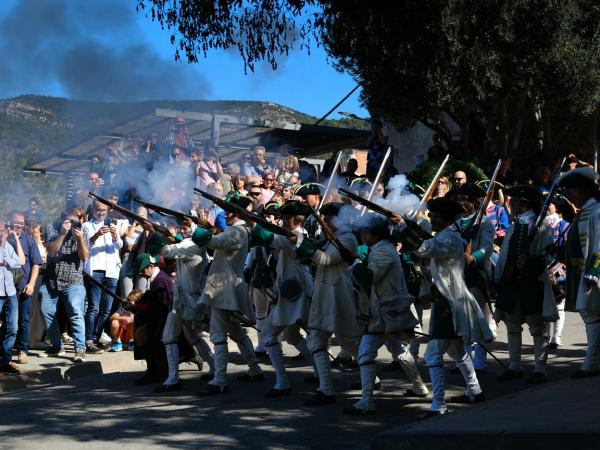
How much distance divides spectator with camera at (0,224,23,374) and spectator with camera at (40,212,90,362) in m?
0.54

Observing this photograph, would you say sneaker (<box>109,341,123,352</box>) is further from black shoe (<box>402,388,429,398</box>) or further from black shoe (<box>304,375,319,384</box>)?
black shoe (<box>402,388,429,398</box>)

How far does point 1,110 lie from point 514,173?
16.5m

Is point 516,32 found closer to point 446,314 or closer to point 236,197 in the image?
point 236,197

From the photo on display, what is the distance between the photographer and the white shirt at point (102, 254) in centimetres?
1312

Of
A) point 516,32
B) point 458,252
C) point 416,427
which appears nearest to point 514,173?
point 516,32

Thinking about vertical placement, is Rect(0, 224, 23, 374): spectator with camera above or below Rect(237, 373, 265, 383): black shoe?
above

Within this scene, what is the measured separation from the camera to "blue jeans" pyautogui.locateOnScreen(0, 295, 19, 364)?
1175cm

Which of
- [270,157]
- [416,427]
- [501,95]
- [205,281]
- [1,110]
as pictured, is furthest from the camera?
[501,95]

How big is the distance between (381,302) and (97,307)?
544 centimetres

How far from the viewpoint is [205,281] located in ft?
34.6

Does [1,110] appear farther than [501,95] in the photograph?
No

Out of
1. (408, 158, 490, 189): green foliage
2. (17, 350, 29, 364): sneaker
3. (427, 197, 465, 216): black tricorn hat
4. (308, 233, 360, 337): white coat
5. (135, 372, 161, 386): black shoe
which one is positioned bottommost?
(135, 372, 161, 386): black shoe

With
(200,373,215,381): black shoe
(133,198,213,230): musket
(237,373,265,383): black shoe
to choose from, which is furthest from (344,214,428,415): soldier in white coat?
(200,373,215,381): black shoe

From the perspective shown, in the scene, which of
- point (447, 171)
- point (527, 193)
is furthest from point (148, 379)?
point (447, 171)
